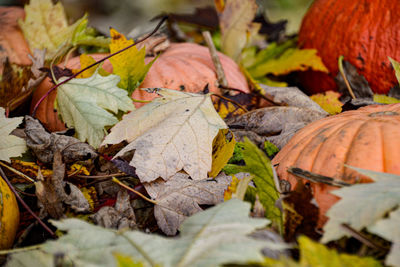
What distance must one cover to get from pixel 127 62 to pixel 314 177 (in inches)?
28.5

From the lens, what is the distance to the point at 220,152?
3.44 feet

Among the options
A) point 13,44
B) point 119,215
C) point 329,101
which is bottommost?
point 119,215

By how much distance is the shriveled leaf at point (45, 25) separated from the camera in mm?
1510

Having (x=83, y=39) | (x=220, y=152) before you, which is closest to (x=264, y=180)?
(x=220, y=152)

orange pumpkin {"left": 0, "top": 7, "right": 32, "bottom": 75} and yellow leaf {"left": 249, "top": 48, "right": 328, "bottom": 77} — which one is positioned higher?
orange pumpkin {"left": 0, "top": 7, "right": 32, "bottom": 75}

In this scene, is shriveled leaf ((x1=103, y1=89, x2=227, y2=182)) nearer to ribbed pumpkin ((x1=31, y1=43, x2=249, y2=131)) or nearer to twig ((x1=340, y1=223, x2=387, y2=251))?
ribbed pumpkin ((x1=31, y1=43, x2=249, y2=131))

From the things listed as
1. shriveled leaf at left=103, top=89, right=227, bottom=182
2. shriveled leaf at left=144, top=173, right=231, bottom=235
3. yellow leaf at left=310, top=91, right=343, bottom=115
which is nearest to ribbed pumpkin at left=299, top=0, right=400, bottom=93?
yellow leaf at left=310, top=91, right=343, bottom=115

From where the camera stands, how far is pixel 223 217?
2.33 feet

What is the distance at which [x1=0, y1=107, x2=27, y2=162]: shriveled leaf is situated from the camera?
3.38 ft

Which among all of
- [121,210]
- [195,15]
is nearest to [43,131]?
[121,210]

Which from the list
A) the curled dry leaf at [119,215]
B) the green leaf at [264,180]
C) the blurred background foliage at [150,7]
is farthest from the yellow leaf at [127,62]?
the blurred background foliage at [150,7]

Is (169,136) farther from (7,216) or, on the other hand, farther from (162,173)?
(7,216)

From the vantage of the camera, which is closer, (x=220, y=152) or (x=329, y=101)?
(x=220, y=152)

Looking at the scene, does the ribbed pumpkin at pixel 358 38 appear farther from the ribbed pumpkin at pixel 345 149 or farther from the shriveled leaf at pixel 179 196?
the shriveled leaf at pixel 179 196
